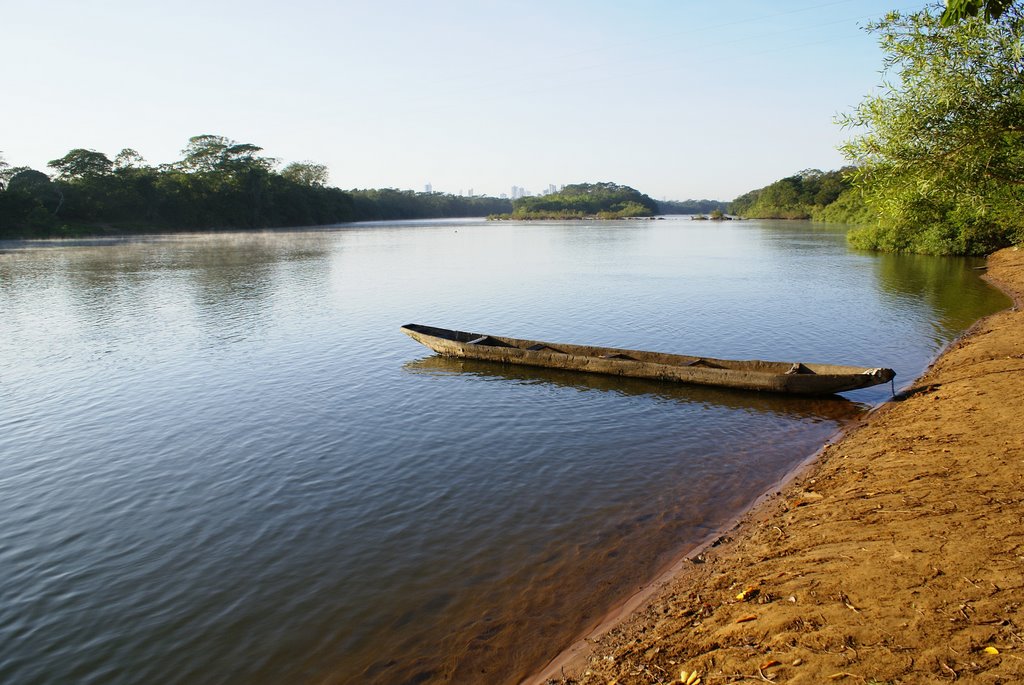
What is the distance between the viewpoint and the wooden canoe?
579 inches

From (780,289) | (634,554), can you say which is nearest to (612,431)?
(634,554)

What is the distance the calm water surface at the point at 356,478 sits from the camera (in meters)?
6.89

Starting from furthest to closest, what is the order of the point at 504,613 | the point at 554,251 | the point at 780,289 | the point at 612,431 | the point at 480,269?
the point at 554,251 → the point at 480,269 → the point at 780,289 → the point at 612,431 → the point at 504,613

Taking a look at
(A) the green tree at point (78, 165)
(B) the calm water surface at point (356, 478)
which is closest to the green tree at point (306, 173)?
(A) the green tree at point (78, 165)

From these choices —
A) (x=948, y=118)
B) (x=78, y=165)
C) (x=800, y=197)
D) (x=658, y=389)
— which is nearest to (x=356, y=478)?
(x=658, y=389)

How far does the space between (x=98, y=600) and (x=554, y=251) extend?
61153 millimetres

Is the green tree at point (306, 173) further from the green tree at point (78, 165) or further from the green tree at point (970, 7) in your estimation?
the green tree at point (970, 7)

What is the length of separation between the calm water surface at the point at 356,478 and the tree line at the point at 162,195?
269 ft

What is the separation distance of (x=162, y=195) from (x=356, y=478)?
119 metres

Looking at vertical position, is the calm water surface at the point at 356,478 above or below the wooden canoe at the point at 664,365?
below

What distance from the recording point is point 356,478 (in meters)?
11.0

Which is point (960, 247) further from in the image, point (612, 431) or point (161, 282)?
point (161, 282)

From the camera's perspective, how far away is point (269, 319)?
2708 cm

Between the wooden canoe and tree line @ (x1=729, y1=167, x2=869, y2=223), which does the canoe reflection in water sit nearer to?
the wooden canoe
